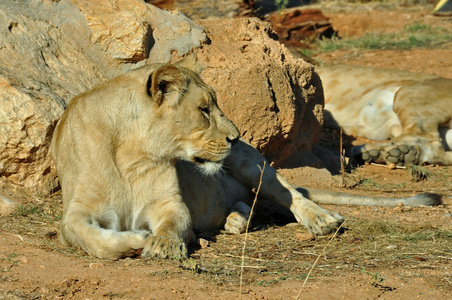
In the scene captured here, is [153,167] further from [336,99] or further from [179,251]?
[336,99]

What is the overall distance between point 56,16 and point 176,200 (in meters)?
2.27

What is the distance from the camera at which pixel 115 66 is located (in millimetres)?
5406

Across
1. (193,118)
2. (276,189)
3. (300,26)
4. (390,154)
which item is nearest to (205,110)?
(193,118)

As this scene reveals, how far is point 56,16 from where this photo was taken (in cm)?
533

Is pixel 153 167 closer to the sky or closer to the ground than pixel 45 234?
closer to the sky

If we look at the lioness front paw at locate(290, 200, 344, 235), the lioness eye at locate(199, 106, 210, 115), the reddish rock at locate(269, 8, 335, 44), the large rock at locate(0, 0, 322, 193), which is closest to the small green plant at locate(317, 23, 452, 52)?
the reddish rock at locate(269, 8, 335, 44)

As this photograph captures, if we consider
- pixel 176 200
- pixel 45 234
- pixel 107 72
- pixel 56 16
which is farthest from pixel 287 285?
pixel 56 16

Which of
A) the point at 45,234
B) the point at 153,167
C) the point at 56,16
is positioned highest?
the point at 56,16

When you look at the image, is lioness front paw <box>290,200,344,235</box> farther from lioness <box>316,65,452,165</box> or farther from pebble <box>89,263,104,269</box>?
lioness <box>316,65,452,165</box>

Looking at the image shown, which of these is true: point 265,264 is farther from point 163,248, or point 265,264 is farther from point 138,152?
point 138,152

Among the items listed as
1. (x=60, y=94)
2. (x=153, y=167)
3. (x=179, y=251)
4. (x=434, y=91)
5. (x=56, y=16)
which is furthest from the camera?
(x=434, y=91)

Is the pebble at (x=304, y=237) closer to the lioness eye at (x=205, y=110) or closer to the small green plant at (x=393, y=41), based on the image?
the lioness eye at (x=205, y=110)

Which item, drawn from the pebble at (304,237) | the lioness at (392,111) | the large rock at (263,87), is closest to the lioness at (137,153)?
the pebble at (304,237)

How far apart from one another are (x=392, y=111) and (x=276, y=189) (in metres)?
4.05
